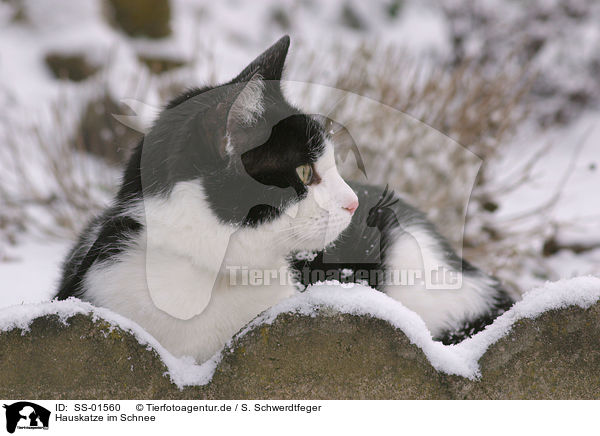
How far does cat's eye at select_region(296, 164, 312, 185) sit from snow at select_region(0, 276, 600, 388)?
0.24 m

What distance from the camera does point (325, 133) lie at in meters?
1.22

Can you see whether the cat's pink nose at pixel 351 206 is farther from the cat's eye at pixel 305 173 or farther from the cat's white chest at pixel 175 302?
the cat's white chest at pixel 175 302

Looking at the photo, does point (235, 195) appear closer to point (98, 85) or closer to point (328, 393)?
point (328, 393)

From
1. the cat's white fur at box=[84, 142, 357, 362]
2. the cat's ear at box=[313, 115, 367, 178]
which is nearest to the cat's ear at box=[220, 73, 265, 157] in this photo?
the cat's white fur at box=[84, 142, 357, 362]

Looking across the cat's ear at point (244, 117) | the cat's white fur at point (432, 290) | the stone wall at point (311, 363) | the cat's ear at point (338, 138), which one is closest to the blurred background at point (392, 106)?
the cat's ear at point (338, 138)

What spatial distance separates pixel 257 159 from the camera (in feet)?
3.56

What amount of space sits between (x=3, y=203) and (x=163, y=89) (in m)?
1.01

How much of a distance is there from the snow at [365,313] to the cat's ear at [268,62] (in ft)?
1.33

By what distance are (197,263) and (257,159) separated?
9.2 inches

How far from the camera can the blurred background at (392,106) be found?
2.49 m
